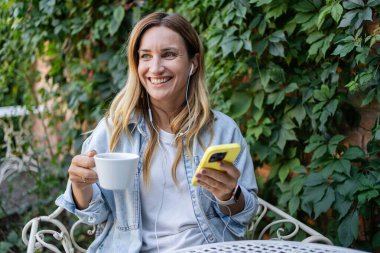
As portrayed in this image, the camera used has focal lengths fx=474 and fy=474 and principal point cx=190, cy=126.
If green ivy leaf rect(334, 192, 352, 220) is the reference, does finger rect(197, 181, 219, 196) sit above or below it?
above

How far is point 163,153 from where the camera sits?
170 centimetres

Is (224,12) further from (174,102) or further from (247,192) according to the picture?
(247,192)

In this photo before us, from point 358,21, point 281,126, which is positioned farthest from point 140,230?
point 358,21

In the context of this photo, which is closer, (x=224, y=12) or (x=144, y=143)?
(x=144, y=143)

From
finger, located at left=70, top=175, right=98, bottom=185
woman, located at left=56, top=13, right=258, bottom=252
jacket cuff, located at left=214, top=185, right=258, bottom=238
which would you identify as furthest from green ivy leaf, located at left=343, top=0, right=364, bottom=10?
finger, located at left=70, top=175, right=98, bottom=185

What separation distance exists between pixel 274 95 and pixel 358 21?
543 mm

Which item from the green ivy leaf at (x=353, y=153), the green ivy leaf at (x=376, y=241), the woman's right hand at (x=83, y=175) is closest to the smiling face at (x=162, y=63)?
the woman's right hand at (x=83, y=175)

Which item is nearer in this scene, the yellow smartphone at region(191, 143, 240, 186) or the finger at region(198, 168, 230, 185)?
the yellow smartphone at region(191, 143, 240, 186)

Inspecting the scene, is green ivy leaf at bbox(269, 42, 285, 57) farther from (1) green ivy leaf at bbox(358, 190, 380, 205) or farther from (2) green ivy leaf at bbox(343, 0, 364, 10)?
(1) green ivy leaf at bbox(358, 190, 380, 205)

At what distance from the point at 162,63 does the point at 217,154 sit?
21.7 inches

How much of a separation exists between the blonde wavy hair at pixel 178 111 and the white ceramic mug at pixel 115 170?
0.31 metres

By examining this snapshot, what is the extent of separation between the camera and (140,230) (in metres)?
1.62

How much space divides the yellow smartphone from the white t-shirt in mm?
371

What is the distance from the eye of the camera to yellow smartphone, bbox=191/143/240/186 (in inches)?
47.7
